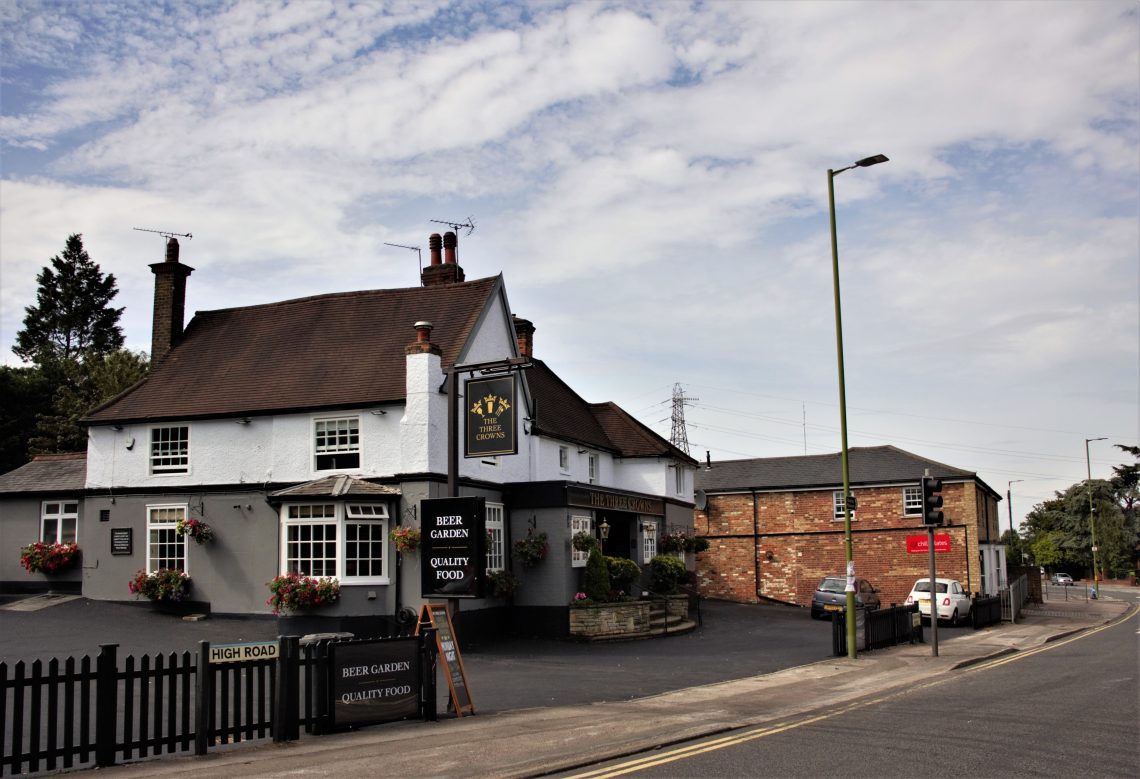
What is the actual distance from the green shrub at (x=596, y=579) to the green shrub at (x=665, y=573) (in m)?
5.26

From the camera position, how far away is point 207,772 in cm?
1006

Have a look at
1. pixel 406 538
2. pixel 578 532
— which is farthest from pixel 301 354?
pixel 578 532

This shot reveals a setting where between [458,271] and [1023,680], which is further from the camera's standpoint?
[458,271]

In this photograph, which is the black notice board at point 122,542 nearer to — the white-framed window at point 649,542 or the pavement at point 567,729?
the pavement at point 567,729

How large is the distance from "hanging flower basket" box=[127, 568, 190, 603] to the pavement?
912cm

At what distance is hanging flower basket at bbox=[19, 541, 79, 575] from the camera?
27.0 m

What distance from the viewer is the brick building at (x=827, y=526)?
43125mm

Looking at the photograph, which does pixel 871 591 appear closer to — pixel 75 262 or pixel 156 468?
pixel 156 468

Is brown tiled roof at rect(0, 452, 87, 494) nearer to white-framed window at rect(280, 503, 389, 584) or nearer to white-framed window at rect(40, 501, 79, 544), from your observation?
white-framed window at rect(40, 501, 79, 544)

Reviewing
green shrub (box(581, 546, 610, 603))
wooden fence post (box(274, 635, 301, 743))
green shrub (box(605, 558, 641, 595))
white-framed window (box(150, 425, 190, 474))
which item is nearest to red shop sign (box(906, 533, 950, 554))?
green shrub (box(605, 558, 641, 595))

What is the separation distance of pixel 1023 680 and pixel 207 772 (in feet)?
46.6

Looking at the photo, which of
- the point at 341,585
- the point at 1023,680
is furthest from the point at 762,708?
the point at 341,585

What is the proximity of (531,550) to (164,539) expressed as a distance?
381 inches

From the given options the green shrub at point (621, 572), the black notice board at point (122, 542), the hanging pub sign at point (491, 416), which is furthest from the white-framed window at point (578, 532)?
the black notice board at point (122, 542)
